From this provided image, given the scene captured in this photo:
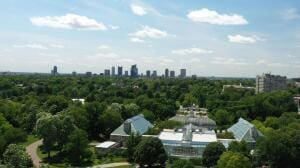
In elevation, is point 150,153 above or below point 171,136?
below

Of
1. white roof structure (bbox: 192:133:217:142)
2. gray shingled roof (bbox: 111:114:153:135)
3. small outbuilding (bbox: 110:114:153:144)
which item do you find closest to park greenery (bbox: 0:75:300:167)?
gray shingled roof (bbox: 111:114:153:135)

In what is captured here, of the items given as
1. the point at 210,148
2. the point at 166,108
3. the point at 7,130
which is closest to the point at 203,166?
the point at 210,148

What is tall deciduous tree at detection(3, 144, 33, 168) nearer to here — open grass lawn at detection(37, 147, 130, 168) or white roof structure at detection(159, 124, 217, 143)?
open grass lawn at detection(37, 147, 130, 168)

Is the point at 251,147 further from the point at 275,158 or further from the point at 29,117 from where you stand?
the point at 29,117

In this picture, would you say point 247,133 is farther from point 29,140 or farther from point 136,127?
point 29,140

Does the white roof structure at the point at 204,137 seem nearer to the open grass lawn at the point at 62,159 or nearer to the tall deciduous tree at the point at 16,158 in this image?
the open grass lawn at the point at 62,159

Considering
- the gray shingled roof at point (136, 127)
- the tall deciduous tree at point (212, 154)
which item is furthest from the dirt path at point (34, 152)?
the tall deciduous tree at point (212, 154)

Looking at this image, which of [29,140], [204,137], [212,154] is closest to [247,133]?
[204,137]
